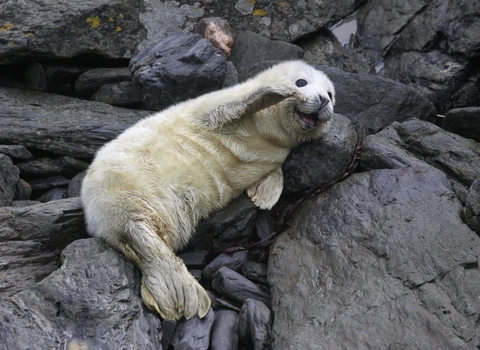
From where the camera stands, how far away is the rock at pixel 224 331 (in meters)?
4.40

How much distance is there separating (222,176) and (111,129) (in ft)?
4.79

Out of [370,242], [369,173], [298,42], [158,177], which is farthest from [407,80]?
[158,177]

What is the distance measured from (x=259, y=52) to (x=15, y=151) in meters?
2.90

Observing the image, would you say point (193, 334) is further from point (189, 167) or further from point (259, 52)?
point (259, 52)

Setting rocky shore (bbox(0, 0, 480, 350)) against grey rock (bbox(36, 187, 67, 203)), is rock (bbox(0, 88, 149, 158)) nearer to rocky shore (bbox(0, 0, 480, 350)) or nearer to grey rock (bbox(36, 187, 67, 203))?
rocky shore (bbox(0, 0, 480, 350))

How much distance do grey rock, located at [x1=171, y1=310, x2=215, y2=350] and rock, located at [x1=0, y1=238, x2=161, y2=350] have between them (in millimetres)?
170

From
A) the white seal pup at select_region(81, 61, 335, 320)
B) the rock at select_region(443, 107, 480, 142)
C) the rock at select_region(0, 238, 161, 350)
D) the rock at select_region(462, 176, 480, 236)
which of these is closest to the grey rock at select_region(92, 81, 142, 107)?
the white seal pup at select_region(81, 61, 335, 320)

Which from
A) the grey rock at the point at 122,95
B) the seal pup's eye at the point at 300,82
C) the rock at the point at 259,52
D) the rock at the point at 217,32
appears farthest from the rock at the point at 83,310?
the rock at the point at 217,32

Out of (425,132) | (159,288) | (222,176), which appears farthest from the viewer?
(425,132)

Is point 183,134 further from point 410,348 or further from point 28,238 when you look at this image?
point 410,348

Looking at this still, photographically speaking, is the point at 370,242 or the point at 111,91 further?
the point at 111,91

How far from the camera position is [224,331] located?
14.8ft

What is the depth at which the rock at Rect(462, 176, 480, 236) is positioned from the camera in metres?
4.83

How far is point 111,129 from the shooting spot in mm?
6172
